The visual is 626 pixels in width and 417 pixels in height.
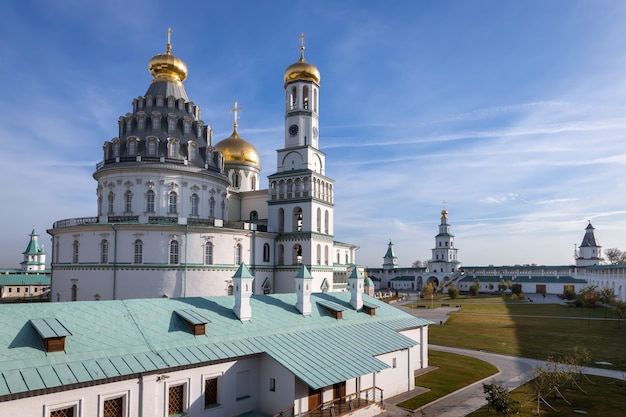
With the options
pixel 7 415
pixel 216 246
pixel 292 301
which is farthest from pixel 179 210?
pixel 7 415

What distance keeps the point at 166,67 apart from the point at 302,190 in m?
20.9

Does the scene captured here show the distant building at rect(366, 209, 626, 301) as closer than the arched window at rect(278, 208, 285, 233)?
No

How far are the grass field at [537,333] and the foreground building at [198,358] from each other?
16718 mm

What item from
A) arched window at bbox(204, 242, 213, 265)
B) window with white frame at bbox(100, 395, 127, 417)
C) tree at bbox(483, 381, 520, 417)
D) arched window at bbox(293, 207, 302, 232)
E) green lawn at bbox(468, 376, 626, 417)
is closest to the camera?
window with white frame at bbox(100, 395, 127, 417)

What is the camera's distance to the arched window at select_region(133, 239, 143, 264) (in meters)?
41.4

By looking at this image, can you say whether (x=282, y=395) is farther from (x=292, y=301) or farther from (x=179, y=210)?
(x=179, y=210)

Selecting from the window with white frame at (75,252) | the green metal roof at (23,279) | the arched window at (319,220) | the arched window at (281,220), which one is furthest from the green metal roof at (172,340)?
the green metal roof at (23,279)

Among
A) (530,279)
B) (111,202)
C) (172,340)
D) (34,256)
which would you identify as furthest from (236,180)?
(530,279)

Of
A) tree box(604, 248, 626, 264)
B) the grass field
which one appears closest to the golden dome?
the grass field

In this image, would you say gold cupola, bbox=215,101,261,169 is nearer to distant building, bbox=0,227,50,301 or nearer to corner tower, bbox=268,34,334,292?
corner tower, bbox=268,34,334,292

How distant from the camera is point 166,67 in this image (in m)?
51.6

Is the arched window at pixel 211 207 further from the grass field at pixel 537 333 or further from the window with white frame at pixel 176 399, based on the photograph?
the window with white frame at pixel 176 399

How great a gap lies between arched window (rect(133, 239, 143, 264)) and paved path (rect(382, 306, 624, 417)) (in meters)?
26.5

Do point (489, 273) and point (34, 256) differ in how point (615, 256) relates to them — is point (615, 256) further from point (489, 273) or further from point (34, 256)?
point (34, 256)
